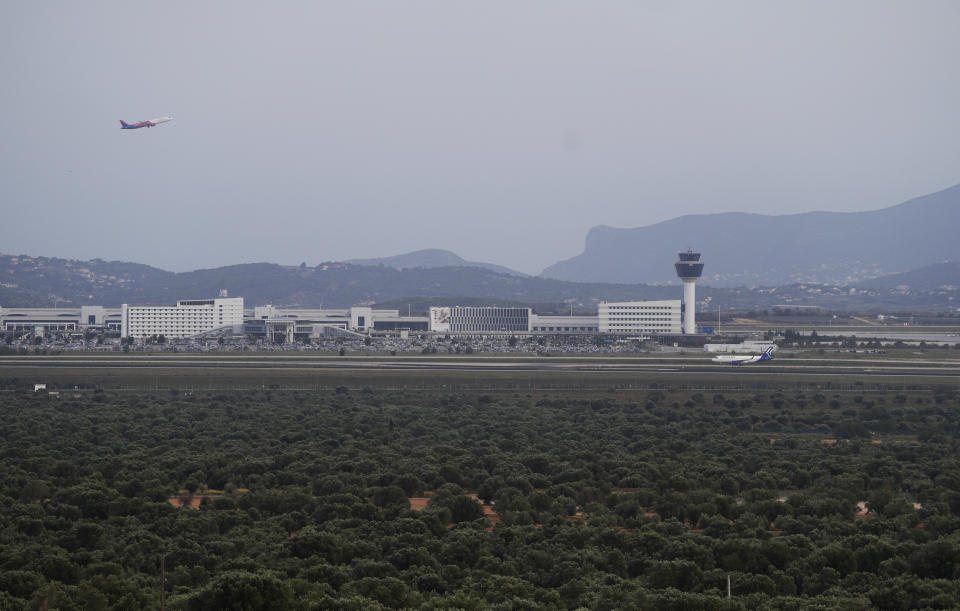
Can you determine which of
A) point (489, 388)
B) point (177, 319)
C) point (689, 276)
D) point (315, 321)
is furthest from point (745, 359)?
point (177, 319)

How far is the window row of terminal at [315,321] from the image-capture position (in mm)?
145250

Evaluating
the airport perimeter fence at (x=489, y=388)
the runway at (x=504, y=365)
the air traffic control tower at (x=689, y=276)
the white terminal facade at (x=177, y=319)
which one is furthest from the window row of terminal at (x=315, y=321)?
the airport perimeter fence at (x=489, y=388)

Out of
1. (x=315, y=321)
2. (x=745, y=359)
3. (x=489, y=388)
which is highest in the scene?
(x=315, y=321)

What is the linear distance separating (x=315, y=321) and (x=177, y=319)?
69.3 feet

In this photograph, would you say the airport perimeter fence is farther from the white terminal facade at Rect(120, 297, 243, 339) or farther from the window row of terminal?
the white terminal facade at Rect(120, 297, 243, 339)

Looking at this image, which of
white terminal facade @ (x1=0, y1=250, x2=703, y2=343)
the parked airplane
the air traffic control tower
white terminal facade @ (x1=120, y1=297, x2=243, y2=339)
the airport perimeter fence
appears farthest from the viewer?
white terminal facade @ (x1=120, y1=297, x2=243, y2=339)

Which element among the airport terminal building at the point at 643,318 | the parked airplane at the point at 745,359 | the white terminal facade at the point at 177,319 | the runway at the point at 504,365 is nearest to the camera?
the runway at the point at 504,365

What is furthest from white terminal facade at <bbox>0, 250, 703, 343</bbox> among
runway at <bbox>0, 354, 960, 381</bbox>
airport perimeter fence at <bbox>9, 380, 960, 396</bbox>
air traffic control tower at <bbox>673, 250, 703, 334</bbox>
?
airport perimeter fence at <bbox>9, 380, 960, 396</bbox>

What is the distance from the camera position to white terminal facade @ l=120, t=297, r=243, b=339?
153 metres

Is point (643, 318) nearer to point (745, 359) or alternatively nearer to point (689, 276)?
point (689, 276)

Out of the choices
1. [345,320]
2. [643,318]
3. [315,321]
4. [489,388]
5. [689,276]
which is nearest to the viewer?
[489,388]

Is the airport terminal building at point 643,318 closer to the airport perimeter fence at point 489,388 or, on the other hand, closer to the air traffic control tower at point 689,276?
the air traffic control tower at point 689,276

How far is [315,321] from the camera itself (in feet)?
547

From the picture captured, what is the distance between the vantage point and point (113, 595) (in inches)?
1026
